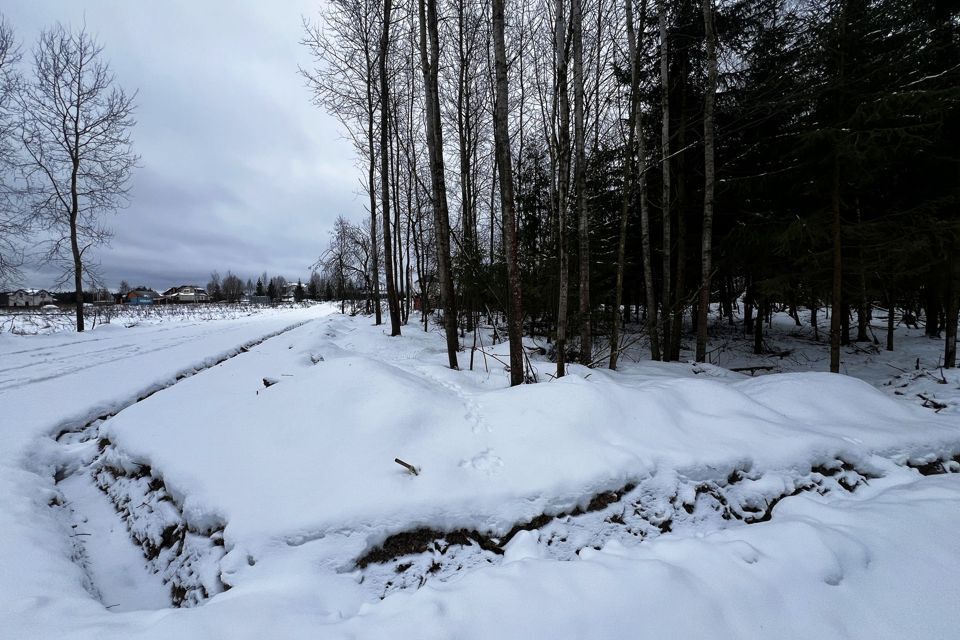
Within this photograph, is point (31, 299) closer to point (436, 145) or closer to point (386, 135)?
point (386, 135)

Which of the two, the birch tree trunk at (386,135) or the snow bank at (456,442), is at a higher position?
the birch tree trunk at (386,135)

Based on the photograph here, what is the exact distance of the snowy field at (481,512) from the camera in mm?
1852

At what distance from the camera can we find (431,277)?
15.3 metres

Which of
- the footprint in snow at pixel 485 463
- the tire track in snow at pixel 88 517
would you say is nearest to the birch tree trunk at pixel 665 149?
the footprint in snow at pixel 485 463

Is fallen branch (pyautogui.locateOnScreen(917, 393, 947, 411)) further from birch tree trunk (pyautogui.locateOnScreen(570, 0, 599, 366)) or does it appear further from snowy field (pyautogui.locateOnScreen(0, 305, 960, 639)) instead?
birch tree trunk (pyautogui.locateOnScreen(570, 0, 599, 366))

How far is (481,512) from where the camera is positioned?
2709mm

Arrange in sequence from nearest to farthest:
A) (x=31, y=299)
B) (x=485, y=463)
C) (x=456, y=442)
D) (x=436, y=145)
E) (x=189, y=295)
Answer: (x=485, y=463) < (x=456, y=442) < (x=436, y=145) < (x=31, y=299) < (x=189, y=295)

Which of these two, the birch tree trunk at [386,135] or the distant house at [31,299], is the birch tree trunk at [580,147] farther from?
the distant house at [31,299]

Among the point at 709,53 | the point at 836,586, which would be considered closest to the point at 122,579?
the point at 836,586

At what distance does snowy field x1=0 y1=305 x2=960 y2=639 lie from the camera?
185cm

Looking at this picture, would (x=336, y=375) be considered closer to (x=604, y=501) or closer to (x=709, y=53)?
(x=604, y=501)

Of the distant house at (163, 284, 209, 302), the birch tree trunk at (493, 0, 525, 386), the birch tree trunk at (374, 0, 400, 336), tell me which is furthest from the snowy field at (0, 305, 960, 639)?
the distant house at (163, 284, 209, 302)

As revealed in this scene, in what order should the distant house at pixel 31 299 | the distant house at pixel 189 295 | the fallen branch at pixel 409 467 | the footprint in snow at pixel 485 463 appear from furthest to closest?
the distant house at pixel 189 295 → the distant house at pixel 31 299 → the footprint in snow at pixel 485 463 → the fallen branch at pixel 409 467

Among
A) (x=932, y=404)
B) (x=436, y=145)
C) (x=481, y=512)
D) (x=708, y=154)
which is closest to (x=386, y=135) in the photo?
(x=436, y=145)
